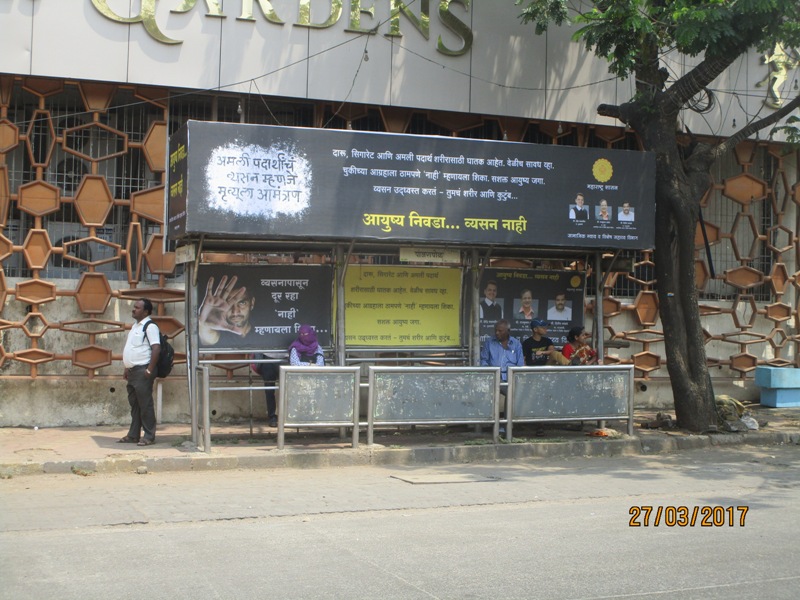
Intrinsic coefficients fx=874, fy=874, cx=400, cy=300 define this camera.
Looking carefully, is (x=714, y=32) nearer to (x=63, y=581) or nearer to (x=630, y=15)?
(x=630, y=15)

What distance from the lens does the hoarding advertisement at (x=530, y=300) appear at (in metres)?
12.5

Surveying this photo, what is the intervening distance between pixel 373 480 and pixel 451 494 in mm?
1063

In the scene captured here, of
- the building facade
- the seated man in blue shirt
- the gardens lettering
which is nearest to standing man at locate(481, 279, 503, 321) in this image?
the seated man in blue shirt

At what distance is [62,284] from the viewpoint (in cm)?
1212

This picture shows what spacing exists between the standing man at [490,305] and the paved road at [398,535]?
2.70 m

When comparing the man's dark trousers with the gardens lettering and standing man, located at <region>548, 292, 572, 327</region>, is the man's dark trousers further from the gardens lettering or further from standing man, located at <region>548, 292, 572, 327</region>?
standing man, located at <region>548, 292, 572, 327</region>

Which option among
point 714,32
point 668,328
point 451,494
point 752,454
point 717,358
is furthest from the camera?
point 717,358

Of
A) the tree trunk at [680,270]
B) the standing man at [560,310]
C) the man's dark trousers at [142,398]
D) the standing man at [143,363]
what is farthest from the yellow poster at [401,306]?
the tree trunk at [680,270]

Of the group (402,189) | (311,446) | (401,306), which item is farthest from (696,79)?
(311,446)

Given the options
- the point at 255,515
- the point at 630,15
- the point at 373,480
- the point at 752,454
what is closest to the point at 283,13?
the point at 630,15

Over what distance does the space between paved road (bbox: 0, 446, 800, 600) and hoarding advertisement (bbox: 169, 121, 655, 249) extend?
2.90 m

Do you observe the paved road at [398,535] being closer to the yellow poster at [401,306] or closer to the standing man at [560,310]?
the yellow poster at [401,306]

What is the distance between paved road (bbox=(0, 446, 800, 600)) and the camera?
5648 mm

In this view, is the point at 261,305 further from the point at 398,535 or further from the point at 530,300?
the point at 398,535
